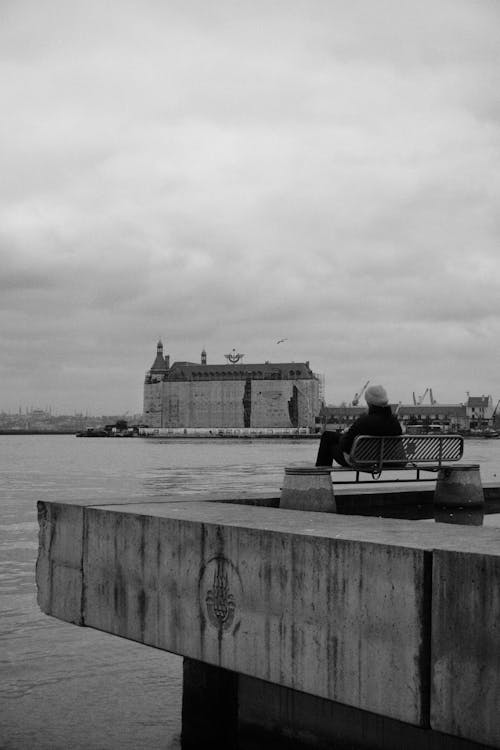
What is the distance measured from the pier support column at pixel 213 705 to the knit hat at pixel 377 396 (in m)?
3.21

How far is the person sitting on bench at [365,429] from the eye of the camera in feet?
29.1

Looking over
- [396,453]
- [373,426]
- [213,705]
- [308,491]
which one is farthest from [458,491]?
[213,705]

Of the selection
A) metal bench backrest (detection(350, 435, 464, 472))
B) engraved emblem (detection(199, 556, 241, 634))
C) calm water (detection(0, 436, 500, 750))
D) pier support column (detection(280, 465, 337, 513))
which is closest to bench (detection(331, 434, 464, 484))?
metal bench backrest (detection(350, 435, 464, 472))

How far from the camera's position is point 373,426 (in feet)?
29.4

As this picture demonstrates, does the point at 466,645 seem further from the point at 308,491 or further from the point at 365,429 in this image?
the point at 365,429

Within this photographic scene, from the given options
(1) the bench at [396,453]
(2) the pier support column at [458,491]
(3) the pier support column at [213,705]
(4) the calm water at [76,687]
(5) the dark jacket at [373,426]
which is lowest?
(4) the calm water at [76,687]

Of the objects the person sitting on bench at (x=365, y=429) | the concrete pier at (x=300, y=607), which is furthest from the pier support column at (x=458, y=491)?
the concrete pier at (x=300, y=607)

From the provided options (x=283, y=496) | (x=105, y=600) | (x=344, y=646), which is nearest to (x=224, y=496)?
(x=283, y=496)

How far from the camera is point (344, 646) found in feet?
17.1

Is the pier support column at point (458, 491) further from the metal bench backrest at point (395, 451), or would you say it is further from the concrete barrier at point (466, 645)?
the concrete barrier at point (466, 645)

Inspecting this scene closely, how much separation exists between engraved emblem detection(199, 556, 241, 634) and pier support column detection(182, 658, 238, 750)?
4.26 feet

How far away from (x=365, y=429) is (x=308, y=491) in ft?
3.36

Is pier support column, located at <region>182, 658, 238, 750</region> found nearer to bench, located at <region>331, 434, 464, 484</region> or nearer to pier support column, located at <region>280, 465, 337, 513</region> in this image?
pier support column, located at <region>280, 465, 337, 513</region>

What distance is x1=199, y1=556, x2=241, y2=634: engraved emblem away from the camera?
583cm
